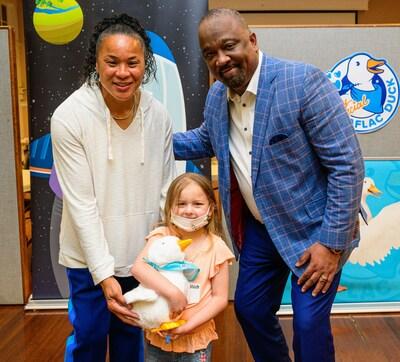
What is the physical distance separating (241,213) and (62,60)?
4.75ft

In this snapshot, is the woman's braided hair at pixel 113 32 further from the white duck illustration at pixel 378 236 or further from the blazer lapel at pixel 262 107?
the white duck illustration at pixel 378 236

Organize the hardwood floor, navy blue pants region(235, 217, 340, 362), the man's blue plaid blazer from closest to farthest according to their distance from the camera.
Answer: the man's blue plaid blazer
navy blue pants region(235, 217, 340, 362)
the hardwood floor

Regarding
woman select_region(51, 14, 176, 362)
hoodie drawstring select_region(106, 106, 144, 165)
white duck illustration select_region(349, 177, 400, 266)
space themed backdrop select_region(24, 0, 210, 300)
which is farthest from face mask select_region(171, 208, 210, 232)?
white duck illustration select_region(349, 177, 400, 266)

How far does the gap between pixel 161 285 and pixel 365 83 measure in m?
1.86

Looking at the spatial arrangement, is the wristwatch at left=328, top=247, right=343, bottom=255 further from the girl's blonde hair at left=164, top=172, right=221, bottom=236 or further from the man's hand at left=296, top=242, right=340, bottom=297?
the girl's blonde hair at left=164, top=172, right=221, bottom=236

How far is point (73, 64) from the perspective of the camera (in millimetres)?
2822

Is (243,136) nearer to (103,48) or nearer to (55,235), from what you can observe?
(103,48)

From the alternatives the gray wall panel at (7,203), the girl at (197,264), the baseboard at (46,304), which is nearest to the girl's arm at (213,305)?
the girl at (197,264)

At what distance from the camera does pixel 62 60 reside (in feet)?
9.24

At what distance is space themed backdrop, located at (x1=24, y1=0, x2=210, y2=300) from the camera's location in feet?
9.00

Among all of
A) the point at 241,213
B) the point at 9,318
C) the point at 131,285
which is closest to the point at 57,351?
the point at 9,318

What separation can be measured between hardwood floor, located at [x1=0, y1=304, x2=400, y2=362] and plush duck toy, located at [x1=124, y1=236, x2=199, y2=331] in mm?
1052

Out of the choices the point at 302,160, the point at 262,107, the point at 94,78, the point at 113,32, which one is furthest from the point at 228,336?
the point at 113,32

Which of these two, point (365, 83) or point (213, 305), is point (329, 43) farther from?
point (213, 305)
